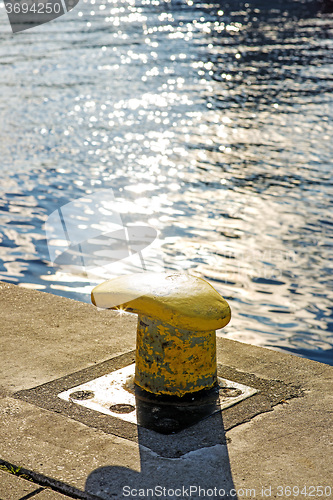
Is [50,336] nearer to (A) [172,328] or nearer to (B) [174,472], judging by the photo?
(A) [172,328]

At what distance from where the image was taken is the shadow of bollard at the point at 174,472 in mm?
3053

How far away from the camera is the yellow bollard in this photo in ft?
12.3

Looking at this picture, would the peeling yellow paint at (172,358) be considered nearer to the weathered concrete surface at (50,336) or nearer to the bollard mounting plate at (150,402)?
the bollard mounting plate at (150,402)

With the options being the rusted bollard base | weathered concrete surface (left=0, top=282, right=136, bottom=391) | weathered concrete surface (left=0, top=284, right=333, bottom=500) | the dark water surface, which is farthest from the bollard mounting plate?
the dark water surface

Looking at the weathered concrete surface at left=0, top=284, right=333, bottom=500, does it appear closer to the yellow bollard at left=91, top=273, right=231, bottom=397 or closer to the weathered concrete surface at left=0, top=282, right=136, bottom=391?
the weathered concrete surface at left=0, top=282, right=136, bottom=391

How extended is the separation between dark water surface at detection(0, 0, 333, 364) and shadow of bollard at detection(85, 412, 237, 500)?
2.87 m

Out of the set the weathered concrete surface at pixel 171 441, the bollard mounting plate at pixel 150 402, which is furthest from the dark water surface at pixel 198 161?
the bollard mounting plate at pixel 150 402

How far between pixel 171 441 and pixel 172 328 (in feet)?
2.20

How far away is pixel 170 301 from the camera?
3.77 meters

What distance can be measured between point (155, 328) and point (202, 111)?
13123mm

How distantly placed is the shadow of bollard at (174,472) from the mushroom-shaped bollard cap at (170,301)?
2.08ft

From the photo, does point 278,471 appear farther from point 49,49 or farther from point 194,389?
point 49,49

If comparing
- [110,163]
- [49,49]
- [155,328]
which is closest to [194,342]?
[155,328]

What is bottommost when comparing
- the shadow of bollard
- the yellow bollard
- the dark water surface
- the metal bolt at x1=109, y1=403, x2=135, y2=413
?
the dark water surface
